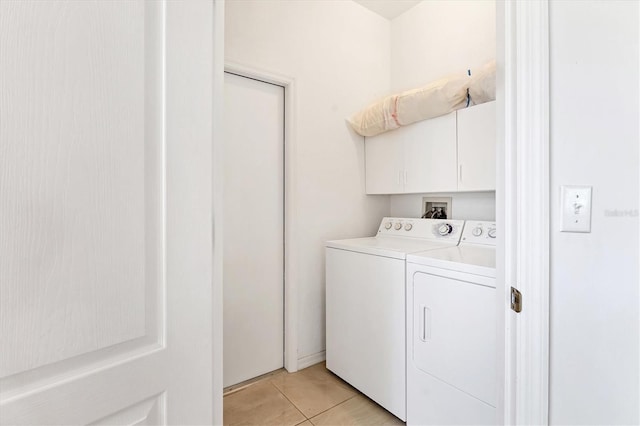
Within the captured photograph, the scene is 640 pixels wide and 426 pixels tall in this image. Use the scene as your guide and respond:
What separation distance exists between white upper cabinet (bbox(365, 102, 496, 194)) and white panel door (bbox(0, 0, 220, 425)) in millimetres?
1674

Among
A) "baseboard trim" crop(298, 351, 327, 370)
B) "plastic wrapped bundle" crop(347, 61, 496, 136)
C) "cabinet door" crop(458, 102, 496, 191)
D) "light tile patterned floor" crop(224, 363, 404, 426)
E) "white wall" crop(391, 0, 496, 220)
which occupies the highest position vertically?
"white wall" crop(391, 0, 496, 220)

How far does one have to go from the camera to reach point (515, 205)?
2.85 feet

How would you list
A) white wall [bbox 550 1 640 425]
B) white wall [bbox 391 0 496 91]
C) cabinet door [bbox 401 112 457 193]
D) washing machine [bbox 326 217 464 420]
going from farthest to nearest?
1. white wall [bbox 391 0 496 91]
2. cabinet door [bbox 401 112 457 193]
3. washing machine [bbox 326 217 464 420]
4. white wall [bbox 550 1 640 425]

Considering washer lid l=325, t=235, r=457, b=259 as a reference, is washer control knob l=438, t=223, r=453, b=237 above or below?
above

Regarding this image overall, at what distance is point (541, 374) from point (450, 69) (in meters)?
2.21

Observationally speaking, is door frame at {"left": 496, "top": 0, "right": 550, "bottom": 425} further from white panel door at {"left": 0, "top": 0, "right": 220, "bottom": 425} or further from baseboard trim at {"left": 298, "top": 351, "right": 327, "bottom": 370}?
baseboard trim at {"left": 298, "top": 351, "right": 327, "bottom": 370}

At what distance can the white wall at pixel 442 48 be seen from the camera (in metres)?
2.16

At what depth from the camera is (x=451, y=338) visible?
149cm

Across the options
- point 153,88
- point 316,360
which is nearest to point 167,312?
point 153,88

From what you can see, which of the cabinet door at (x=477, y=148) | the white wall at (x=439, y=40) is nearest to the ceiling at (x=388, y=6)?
the white wall at (x=439, y=40)

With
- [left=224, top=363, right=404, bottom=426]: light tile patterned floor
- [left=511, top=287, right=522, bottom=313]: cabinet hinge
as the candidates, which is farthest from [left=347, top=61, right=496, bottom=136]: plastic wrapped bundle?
[left=224, top=363, right=404, bottom=426]: light tile patterned floor

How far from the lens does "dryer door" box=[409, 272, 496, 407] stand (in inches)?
53.0

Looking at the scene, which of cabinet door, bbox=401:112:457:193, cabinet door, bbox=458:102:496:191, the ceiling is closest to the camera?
cabinet door, bbox=458:102:496:191

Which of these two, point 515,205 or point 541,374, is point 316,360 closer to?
point 541,374
